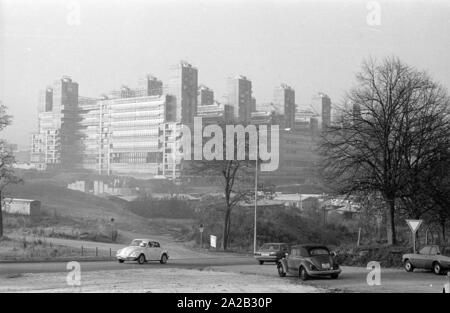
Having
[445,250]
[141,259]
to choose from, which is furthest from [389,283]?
[141,259]

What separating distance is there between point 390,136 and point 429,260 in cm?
1042

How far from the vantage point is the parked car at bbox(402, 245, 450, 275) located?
22359 millimetres

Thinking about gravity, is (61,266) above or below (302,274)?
below

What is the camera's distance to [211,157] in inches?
2067

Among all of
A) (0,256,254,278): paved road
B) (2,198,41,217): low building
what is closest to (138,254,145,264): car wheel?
(0,256,254,278): paved road

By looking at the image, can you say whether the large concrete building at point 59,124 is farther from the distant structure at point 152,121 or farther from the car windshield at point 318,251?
the car windshield at point 318,251

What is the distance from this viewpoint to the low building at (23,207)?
62.4 meters

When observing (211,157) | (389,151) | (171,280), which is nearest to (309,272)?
(171,280)

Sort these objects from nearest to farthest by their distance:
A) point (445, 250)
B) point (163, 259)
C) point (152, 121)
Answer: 1. point (445, 250)
2. point (163, 259)
3. point (152, 121)

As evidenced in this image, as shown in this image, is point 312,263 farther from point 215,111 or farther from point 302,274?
point 215,111

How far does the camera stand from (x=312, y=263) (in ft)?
64.4

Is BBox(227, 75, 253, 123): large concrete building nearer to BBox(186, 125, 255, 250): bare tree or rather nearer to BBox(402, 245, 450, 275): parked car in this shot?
BBox(186, 125, 255, 250): bare tree

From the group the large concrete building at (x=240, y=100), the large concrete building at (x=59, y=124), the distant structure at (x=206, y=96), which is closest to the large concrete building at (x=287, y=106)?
the large concrete building at (x=240, y=100)
